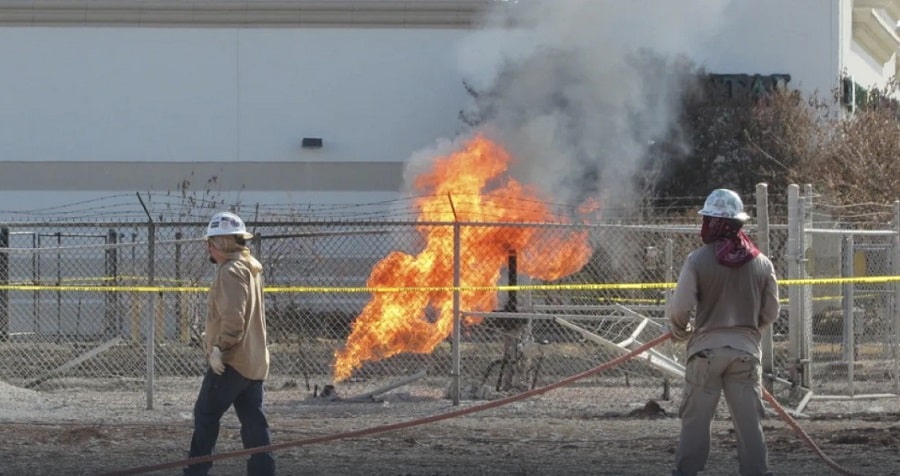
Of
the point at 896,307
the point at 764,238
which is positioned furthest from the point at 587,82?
the point at 764,238

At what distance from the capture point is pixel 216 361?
7484 millimetres

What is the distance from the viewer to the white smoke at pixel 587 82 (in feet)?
68.0

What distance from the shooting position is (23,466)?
346 inches

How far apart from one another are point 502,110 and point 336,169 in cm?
561

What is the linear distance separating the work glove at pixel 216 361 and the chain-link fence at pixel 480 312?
4112mm

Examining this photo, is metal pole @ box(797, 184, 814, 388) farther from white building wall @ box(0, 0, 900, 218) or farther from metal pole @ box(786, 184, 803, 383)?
white building wall @ box(0, 0, 900, 218)

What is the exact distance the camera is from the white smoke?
2073 cm

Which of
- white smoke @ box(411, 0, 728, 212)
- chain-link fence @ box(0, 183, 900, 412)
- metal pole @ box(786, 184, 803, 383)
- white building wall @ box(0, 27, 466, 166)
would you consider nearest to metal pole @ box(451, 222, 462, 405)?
chain-link fence @ box(0, 183, 900, 412)

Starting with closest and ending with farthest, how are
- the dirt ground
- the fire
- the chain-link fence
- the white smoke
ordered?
1. the dirt ground
2. the chain-link fence
3. the fire
4. the white smoke

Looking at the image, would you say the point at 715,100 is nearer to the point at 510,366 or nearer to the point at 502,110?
the point at 502,110

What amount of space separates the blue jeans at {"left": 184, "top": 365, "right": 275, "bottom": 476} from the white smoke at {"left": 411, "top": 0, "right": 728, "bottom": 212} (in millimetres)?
12389

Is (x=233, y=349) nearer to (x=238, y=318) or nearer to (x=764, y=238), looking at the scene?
(x=238, y=318)

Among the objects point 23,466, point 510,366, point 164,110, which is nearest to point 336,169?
point 164,110

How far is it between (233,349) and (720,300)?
2.75m
